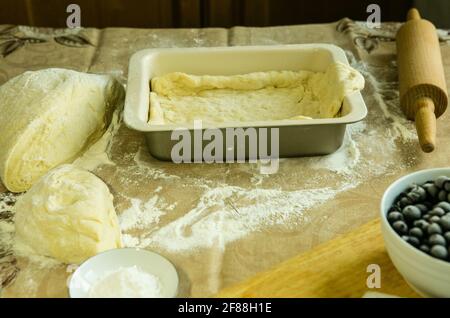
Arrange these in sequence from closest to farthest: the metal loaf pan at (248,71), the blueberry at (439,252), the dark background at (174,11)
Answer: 1. the blueberry at (439,252)
2. the metal loaf pan at (248,71)
3. the dark background at (174,11)

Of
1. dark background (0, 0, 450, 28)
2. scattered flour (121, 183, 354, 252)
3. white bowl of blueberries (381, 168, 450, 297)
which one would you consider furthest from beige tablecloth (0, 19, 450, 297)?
dark background (0, 0, 450, 28)

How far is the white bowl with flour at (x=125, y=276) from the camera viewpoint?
92 centimetres

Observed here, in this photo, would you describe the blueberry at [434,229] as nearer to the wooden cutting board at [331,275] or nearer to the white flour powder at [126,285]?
the wooden cutting board at [331,275]

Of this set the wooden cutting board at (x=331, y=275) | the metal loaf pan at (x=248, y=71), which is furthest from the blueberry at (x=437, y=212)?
the metal loaf pan at (x=248, y=71)

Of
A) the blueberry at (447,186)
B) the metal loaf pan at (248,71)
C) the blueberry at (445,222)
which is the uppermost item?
the blueberry at (447,186)

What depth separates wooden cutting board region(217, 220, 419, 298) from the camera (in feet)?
2.97

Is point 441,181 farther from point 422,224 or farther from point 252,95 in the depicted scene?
point 252,95

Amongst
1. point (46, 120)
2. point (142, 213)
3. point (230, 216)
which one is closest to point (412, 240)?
point (230, 216)

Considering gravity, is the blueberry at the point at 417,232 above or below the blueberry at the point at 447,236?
below

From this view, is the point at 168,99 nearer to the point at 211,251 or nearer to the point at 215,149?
the point at 215,149

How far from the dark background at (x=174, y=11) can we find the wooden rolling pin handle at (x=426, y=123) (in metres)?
1.13

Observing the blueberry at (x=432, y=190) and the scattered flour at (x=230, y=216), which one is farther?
the scattered flour at (x=230, y=216)

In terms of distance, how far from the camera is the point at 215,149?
1245mm

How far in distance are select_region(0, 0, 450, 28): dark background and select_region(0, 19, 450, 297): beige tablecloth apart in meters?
0.88
